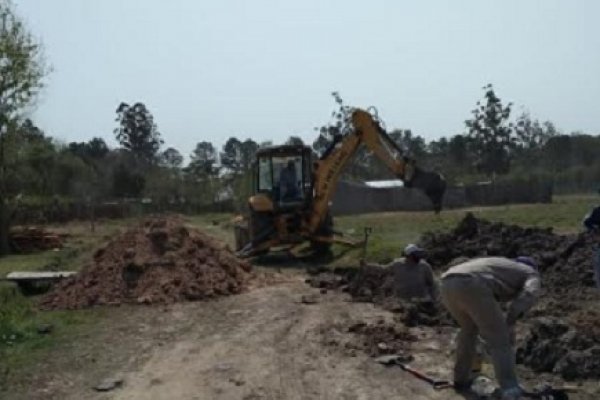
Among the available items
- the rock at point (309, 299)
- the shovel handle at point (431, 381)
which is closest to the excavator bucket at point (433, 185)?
the rock at point (309, 299)

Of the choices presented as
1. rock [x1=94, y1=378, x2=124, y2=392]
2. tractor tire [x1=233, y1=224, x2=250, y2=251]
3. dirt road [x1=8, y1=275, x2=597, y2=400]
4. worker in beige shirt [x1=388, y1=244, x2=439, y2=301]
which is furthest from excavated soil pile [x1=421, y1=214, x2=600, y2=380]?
→ tractor tire [x1=233, y1=224, x2=250, y2=251]

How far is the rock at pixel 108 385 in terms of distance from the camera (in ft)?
32.0

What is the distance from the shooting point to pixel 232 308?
15102mm

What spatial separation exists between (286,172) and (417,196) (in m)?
34.2

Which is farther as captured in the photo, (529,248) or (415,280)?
(529,248)

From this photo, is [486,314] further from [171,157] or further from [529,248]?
[171,157]

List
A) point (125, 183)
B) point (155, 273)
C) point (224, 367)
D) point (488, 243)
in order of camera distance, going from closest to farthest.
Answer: point (224, 367), point (155, 273), point (488, 243), point (125, 183)

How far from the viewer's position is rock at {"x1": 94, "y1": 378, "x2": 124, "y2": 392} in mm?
9742

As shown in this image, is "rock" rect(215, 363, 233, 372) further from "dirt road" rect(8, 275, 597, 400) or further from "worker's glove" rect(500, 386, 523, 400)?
"worker's glove" rect(500, 386, 523, 400)

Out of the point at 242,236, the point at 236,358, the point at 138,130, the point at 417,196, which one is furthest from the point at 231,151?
the point at 236,358

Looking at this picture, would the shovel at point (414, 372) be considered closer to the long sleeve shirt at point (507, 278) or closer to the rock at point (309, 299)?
the long sleeve shirt at point (507, 278)

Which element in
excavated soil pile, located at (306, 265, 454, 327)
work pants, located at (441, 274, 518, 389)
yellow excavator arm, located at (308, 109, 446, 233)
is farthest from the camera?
yellow excavator arm, located at (308, 109, 446, 233)

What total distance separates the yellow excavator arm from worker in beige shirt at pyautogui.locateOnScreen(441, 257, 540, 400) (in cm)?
950

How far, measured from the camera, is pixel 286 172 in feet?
74.6
